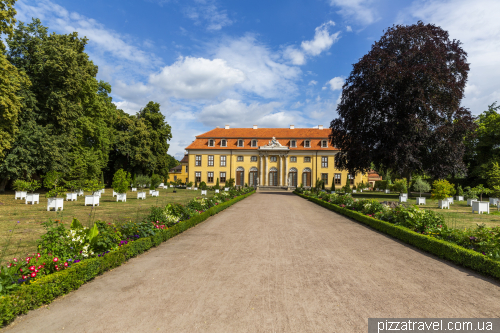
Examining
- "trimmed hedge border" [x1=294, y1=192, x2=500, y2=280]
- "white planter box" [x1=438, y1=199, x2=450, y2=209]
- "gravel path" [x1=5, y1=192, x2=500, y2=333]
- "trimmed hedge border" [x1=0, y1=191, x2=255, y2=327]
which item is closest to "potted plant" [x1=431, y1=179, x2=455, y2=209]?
"white planter box" [x1=438, y1=199, x2=450, y2=209]

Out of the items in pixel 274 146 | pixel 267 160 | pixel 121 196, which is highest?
pixel 274 146

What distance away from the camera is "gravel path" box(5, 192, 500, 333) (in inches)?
139

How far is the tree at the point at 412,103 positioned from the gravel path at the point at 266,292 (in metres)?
19.0

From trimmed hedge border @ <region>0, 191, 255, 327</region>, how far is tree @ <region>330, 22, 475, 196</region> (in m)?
22.5

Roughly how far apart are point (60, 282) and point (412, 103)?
85.6ft

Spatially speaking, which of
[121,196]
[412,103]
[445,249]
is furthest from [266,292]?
[412,103]

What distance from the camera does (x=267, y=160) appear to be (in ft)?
149

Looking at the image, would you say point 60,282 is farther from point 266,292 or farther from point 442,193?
point 442,193

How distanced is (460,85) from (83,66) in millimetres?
34537

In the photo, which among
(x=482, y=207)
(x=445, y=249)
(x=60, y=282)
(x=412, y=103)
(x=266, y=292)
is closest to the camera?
(x=60, y=282)

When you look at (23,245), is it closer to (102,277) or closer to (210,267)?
(102,277)

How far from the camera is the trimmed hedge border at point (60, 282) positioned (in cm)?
352

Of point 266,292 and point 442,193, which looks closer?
point 266,292

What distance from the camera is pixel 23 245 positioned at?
6633 mm
